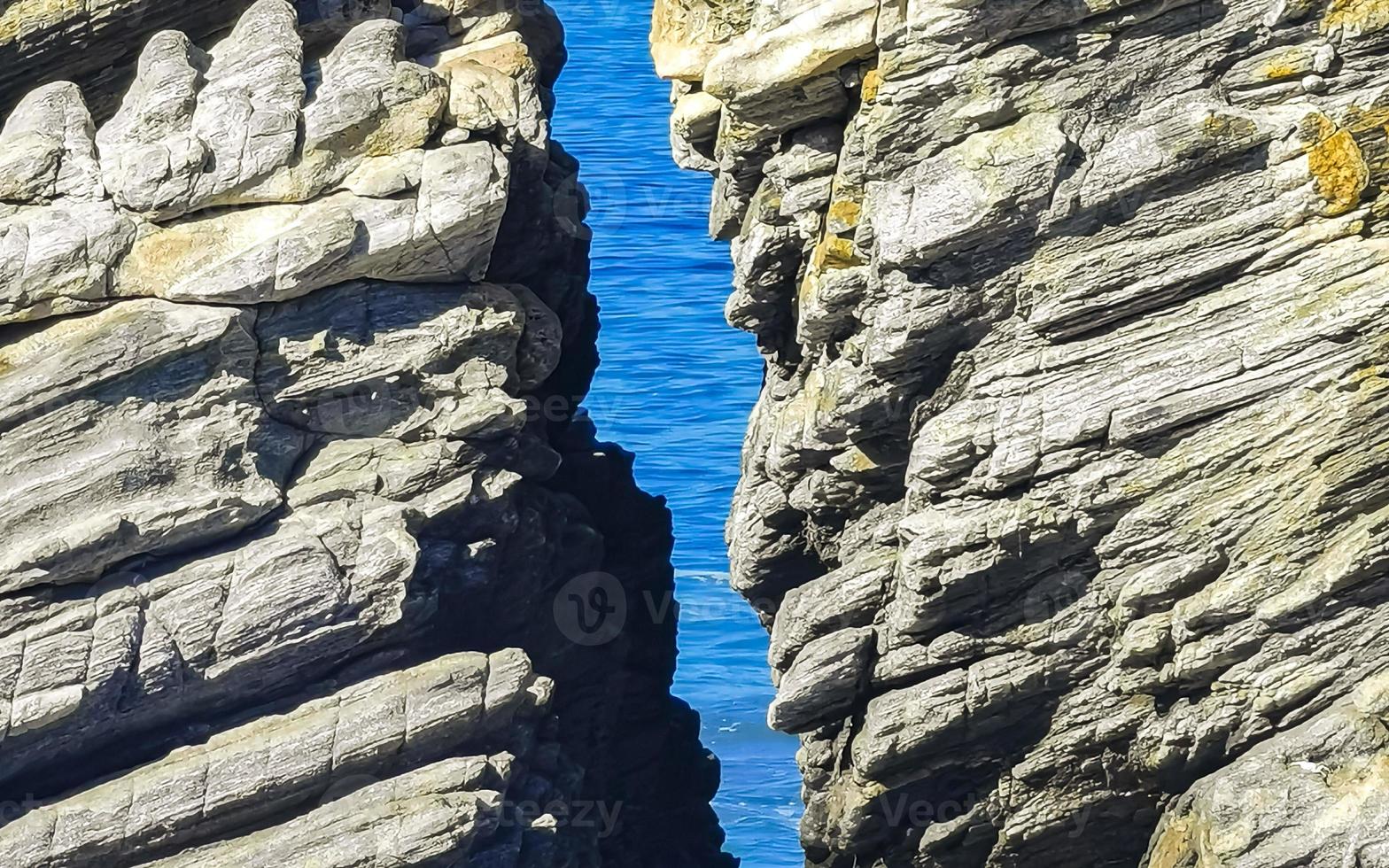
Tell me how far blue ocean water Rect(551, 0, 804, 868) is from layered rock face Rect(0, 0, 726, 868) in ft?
25.6

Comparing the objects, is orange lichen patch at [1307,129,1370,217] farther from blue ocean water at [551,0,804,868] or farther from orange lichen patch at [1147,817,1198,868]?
blue ocean water at [551,0,804,868]

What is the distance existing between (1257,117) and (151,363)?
962cm

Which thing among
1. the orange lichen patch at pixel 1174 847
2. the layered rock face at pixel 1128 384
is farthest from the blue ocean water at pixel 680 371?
the layered rock face at pixel 1128 384

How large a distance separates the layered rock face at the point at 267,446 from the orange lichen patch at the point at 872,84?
3578 mm

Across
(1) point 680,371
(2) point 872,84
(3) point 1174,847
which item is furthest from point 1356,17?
(1) point 680,371

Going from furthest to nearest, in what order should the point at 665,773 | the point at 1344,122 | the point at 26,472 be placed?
the point at 665,773 < the point at 26,472 < the point at 1344,122

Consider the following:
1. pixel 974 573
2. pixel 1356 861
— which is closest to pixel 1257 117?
pixel 974 573

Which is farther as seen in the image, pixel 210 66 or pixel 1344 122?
pixel 210 66

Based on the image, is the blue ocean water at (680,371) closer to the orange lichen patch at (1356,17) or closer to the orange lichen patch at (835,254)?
the orange lichen patch at (835,254)

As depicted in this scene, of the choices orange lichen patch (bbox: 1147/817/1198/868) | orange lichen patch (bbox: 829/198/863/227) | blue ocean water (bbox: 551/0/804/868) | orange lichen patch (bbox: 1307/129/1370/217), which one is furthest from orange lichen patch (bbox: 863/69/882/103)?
blue ocean water (bbox: 551/0/804/868)

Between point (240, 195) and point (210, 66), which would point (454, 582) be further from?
point (210, 66)

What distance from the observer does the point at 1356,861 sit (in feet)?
40.9

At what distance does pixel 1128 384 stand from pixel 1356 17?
11.3ft

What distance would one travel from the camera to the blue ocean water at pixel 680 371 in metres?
24.6
